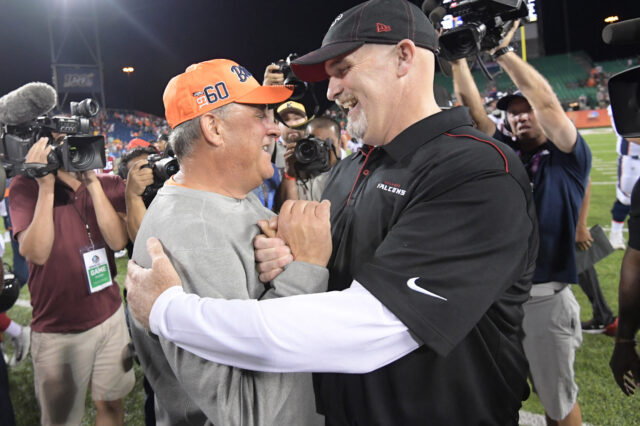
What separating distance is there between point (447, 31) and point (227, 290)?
1.56 meters

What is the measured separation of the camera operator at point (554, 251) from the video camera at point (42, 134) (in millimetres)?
2194

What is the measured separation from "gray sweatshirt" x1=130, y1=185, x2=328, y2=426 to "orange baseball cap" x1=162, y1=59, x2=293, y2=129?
26 cm

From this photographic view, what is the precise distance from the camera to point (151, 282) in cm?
108

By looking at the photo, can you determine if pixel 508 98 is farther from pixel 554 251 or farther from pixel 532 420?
pixel 532 420

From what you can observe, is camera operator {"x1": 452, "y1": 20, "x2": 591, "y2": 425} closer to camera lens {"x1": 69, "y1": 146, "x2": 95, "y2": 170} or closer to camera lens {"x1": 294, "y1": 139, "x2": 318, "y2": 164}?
camera lens {"x1": 294, "y1": 139, "x2": 318, "y2": 164}

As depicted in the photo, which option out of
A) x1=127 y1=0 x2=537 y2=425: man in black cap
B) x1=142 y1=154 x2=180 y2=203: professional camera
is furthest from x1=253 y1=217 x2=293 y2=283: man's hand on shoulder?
x1=142 y1=154 x2=180 y2=203: professional camera

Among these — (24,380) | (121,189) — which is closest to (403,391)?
(121,189)

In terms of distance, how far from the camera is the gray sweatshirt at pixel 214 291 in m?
1.06

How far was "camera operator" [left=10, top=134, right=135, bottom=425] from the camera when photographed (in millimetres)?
2506

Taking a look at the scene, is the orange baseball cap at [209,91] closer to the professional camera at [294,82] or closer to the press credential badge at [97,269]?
the professional camera at [294,82]

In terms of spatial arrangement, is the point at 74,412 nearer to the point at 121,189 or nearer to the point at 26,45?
the point at 121,189

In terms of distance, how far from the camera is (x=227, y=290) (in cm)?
111

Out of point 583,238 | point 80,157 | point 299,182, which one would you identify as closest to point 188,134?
point 80,157

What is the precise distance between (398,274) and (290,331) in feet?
0.89
